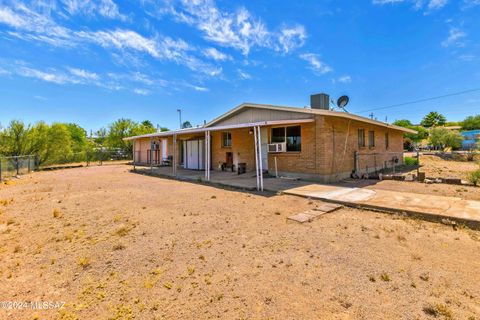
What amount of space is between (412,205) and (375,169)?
9.00m

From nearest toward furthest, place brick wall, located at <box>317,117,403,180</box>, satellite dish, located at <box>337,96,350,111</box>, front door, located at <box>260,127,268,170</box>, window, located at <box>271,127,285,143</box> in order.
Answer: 1. brick wall, located at <box>317,117,403,180</box>
2. window, located at <box>271,127,285,143</box>
3. front door, located at <box>260,127,268,170</box>
4. satellite dish, located at <box>337,96,350,111</box>

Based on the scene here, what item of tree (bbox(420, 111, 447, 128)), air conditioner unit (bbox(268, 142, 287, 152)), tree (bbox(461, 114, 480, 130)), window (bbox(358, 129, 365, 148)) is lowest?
air conditioner unit (bbox(268, 142, 287, 152))

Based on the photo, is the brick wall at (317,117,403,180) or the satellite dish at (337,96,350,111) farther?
the satellite dish at (337,96,350,111)

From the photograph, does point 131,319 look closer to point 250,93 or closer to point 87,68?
point 87,68

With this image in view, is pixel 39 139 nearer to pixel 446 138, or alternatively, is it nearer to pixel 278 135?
pixel 278 135

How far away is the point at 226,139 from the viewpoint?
48.0 ft

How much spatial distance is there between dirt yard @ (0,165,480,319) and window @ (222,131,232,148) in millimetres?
8931

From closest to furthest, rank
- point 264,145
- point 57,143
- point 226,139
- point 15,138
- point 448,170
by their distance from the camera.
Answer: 1. point 264,145
2. point 448,170
3. point 226,139
4. point 15,138
5. point 57,143

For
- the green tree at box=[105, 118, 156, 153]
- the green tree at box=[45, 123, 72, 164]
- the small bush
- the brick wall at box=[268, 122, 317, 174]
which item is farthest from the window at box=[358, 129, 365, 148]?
the green tree at box=[105, 118, 156, 153]

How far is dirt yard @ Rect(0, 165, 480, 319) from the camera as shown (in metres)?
2.36

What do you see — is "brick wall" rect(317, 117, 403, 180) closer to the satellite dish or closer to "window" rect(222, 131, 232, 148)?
the satellite dish

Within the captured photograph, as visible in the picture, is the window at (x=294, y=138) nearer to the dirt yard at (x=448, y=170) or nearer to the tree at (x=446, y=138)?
the dirt yard at (x=448, y=170)

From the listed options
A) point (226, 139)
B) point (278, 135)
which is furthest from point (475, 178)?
point (226, 139)

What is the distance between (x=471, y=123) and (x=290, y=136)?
68971mm
